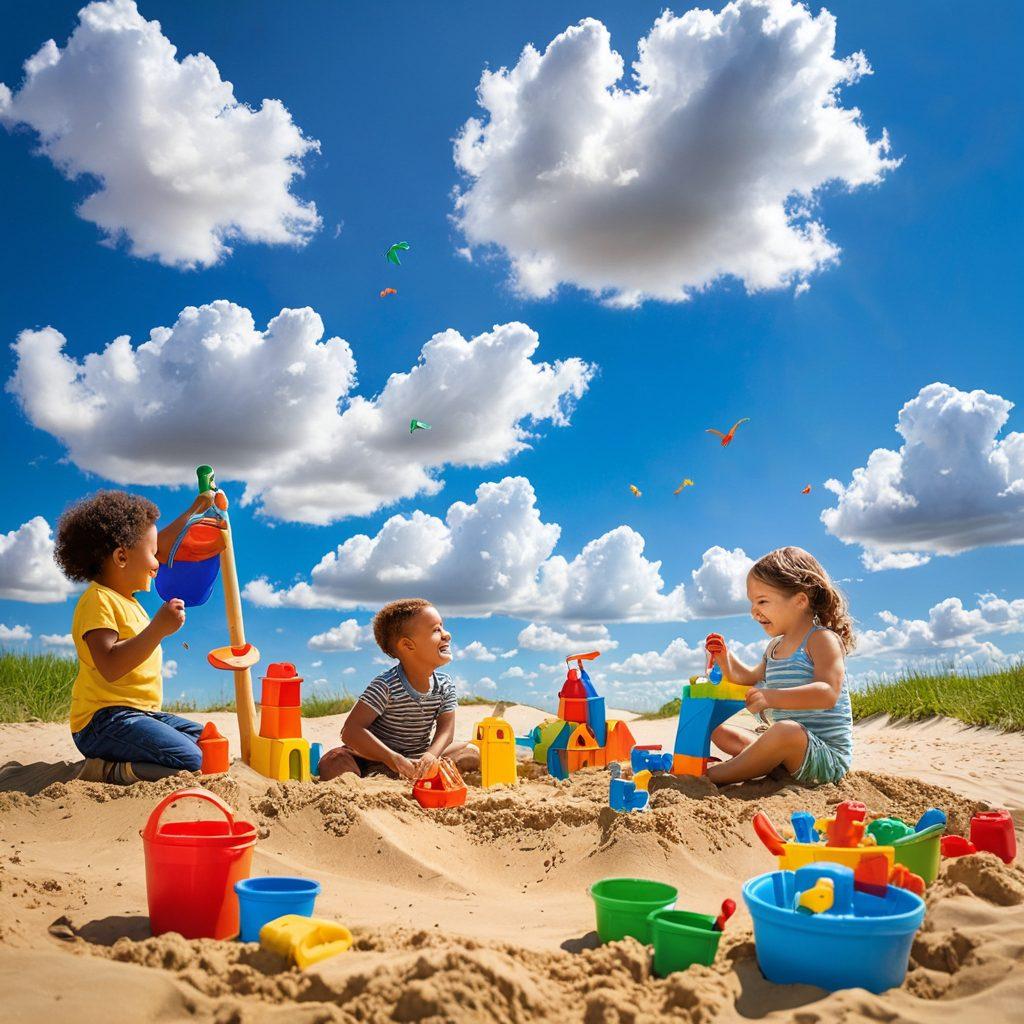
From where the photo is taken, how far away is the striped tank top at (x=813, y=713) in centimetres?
436

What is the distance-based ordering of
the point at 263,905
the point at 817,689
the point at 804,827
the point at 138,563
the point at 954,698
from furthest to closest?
the point at 954,698, the point at 138,563, the point at 817,689, the point at 804,827, the point at 263,905

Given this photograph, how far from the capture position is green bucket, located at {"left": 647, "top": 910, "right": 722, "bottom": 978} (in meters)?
2.06

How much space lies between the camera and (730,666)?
483cm

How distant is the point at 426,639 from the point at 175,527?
156 cm

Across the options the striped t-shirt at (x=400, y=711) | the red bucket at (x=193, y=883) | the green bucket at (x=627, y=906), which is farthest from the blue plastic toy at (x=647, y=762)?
the red bucket at (x=193, y=883)

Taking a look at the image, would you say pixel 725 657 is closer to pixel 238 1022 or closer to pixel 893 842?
pixel 893 842

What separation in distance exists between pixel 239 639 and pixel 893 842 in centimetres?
342

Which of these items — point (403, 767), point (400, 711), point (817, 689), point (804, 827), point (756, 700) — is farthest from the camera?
point (400, 711)

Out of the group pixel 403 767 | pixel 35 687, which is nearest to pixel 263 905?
pixel 403 767

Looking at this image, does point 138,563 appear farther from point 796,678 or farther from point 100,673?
point 796,678

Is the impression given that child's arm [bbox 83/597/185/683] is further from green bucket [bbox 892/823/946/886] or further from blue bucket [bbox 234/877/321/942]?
green bucket [bbox 892/823/946/886]

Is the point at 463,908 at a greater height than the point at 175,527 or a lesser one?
lesser

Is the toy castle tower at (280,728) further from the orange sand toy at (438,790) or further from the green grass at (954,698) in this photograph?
the green grass at (954,698)

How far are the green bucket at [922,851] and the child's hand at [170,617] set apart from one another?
10.1 feet
